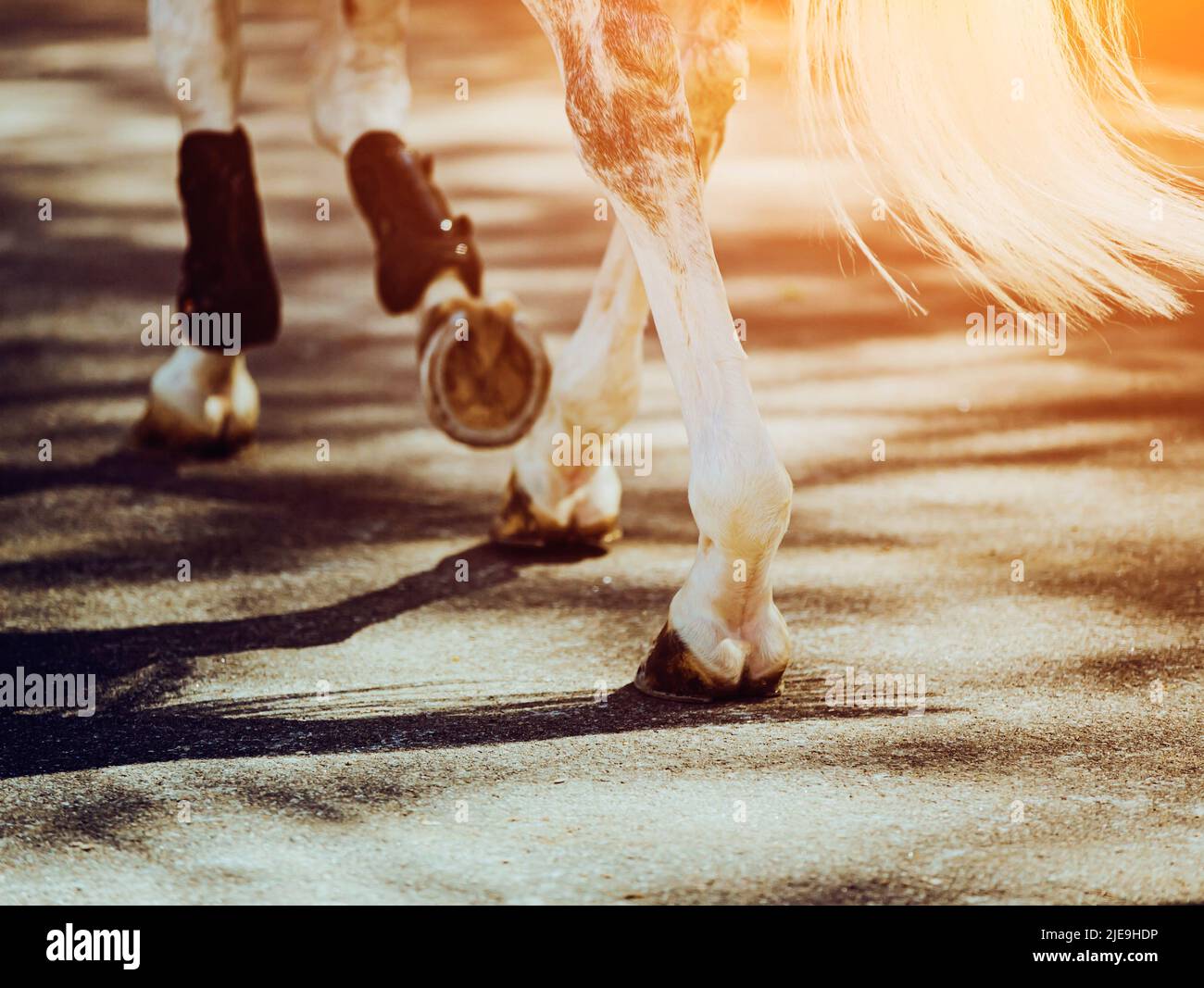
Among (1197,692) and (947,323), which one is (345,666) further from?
(947,323)

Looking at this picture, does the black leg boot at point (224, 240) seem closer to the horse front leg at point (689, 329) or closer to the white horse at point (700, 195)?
the white horse at point (700, 195)

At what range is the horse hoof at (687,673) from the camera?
2.94 metres

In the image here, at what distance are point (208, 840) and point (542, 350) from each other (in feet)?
5.72

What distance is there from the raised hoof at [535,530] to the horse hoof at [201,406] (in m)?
1.01

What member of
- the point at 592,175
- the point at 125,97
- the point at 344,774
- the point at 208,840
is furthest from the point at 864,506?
the point at 125,97

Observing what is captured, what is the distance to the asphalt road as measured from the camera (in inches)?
93.0

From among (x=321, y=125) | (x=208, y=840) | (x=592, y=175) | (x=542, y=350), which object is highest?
(x=321, y=125)

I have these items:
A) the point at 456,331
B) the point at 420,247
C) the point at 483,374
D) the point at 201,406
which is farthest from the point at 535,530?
the point at 201,406

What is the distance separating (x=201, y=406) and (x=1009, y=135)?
2.30m

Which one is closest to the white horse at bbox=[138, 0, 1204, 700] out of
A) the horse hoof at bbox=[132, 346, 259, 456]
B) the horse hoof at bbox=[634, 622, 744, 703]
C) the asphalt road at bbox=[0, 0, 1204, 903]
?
the horse hoof at bbox=[634, 622, 744, 703]

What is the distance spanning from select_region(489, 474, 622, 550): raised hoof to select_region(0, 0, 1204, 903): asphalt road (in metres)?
0.09

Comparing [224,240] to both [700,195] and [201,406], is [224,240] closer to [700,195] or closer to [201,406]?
[201,406]

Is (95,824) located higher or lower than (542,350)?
lower

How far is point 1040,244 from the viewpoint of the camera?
10.9 ft
